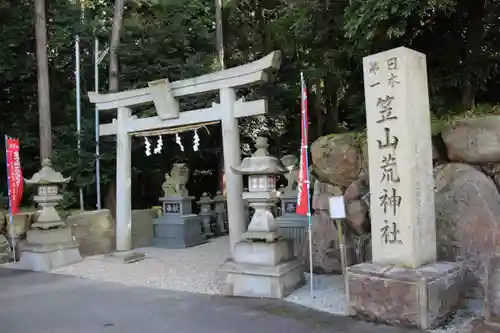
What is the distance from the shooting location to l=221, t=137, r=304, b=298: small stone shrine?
638 cm

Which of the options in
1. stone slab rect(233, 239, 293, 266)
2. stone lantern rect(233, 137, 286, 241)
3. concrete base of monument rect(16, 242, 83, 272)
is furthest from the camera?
concrete base of monument rect(16, 242, 83, 272)

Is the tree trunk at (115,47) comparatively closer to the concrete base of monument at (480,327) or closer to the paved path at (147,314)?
the paved path at (147,314)

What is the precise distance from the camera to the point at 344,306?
5.69 meters

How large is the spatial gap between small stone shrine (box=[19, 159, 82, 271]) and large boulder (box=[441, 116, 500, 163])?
8021 mm

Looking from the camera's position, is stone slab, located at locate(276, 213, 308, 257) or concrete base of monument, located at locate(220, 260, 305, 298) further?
stone slab, located at locate(276, 213, 308, 257)

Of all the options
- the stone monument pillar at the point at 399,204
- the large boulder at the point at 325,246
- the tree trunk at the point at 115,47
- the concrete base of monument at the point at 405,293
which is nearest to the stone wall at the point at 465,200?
the large boulder at the point at 325,246

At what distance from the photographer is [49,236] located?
9.61 m

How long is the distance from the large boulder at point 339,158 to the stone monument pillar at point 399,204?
6.84 feet

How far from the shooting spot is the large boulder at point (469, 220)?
19.3ft

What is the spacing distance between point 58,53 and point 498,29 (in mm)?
13645

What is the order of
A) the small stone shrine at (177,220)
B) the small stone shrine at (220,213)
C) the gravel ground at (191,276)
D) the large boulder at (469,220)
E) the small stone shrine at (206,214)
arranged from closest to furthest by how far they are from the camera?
the gravel ground at (191,276) < the large boulder at (469,220) < the small stone shrine at (177,220) < the small stone shrine at (206,214) < the small stone shrine at (220,213)

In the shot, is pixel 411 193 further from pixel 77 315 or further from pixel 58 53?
pixel 58 53

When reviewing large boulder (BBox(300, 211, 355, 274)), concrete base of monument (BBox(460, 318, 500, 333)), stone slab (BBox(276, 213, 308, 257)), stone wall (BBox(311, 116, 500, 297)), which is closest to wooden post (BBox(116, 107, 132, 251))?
stone slab (BBox(276, 213, 308, 257))

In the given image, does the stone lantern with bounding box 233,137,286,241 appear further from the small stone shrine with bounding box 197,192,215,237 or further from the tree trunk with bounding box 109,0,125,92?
the tree trunk with bounding box 109,0,125,92
